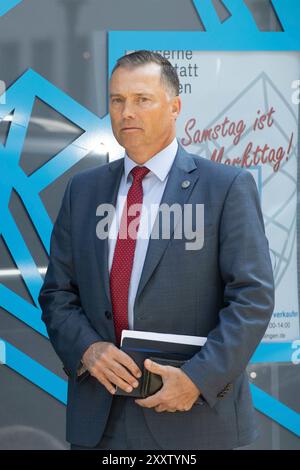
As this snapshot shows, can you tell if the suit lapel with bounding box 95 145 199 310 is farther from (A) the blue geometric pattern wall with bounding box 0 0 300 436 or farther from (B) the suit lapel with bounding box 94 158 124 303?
(A) the blue geometric pattern wall with bounding box 0 0 300 436

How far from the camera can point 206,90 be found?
407 cm

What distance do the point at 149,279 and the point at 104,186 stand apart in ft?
1.37

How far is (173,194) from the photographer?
242 centimetres

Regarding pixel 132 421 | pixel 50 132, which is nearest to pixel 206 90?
pixel 50 132

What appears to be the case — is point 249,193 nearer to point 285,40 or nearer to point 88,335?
point 88,335

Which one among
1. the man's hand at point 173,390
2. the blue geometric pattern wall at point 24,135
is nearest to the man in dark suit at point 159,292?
the man's hand at point 173,390

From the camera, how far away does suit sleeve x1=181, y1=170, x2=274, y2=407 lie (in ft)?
7.20

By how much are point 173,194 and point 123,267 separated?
277 mm

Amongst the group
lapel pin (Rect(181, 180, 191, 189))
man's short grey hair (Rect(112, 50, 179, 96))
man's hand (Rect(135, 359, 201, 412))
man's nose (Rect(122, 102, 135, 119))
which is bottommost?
man's hand (Rect(135, 359, 201, 412))

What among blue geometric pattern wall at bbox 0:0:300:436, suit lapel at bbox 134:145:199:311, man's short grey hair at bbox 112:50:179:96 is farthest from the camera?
blue geometric pattern wall at bbox 0:0:300:436

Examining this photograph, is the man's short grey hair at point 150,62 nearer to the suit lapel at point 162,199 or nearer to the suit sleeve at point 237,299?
the suit lapel at point 162,199

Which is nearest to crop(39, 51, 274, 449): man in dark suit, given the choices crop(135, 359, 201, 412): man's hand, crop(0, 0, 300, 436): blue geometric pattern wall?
crop(135, 359, 201, 412): man's hand

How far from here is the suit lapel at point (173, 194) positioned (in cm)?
234

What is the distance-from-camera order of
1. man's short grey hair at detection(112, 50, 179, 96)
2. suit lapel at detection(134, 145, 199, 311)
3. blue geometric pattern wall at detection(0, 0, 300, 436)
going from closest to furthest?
1. suit lapel at detection(134, 145, 199, 311)
2. man's short grey hair at detection(112, 50, 179, 96)
3. blue geometric pattern wall at detection(0, 0, 300, 436)
